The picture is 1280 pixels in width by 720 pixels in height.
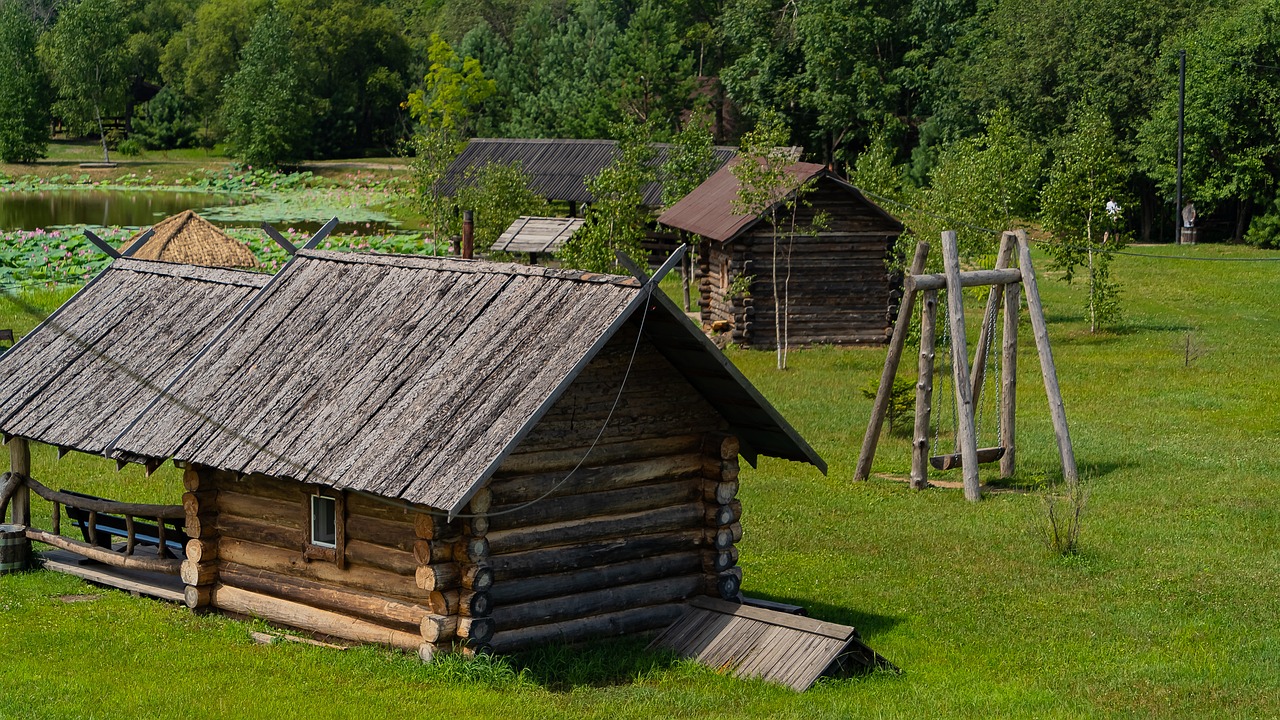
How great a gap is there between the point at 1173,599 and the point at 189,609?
10.5m

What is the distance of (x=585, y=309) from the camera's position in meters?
13.5

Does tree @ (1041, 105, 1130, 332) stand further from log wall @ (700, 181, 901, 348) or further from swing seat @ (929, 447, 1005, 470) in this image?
swing seat @ (929, 447, 1005, 470)

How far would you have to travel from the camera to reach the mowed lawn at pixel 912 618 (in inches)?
496

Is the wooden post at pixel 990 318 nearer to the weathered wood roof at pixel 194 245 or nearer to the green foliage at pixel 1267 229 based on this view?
the weathered wood roof at pixel 194 245

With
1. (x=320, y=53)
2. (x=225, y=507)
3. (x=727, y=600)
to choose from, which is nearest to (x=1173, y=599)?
(x=727, y=600)

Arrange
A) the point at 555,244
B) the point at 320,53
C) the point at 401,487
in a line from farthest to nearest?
the point at 320,53
the point at 555,244
the point at 401,487

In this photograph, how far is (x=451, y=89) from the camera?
94.8m

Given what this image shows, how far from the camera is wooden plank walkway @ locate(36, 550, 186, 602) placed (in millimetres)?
16266

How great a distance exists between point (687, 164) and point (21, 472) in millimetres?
32159

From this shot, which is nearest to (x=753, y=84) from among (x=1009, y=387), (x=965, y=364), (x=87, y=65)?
(x=1009, y=387)

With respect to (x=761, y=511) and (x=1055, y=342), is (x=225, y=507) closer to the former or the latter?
(x=761, y=511)

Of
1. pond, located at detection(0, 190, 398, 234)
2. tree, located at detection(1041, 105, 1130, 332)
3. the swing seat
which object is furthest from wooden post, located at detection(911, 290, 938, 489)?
pond, located at detection(0, 190, 398, 234)

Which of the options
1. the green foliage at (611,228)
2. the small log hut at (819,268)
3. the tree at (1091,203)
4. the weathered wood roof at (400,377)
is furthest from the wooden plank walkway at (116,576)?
the tree at (1091,203)

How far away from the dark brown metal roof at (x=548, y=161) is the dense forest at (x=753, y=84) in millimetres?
1696
